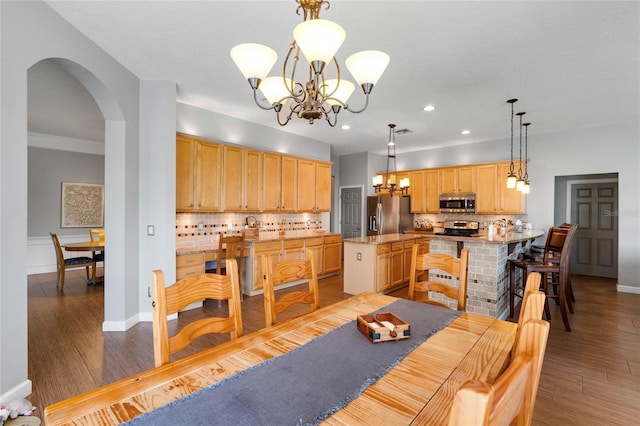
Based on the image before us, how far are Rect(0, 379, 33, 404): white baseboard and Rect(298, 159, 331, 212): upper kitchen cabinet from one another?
174 inches

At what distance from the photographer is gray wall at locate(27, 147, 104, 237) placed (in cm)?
621

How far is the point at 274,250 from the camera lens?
5.04 meters

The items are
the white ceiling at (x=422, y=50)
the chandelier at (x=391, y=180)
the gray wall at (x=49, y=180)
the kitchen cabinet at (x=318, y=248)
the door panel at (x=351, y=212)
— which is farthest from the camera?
the door panel at (x=351, y=212)

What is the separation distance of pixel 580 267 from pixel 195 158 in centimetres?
801

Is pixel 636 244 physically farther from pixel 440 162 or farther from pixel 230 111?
pixel 230 111

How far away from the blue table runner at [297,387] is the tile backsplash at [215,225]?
12.3 ft

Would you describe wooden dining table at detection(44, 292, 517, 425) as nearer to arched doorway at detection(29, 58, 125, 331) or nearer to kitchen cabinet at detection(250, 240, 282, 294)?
arched doorway at detection(29, 58, 125, 331)

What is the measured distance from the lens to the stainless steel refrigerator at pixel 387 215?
7102mm

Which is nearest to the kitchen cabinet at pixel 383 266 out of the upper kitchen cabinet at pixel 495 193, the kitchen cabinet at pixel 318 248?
the kitchen cabinet at pixel 318 248

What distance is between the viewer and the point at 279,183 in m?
5.65

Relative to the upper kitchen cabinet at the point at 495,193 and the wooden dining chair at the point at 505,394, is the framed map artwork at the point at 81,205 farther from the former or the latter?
the upper kitchen cabinet at the point at 495,193

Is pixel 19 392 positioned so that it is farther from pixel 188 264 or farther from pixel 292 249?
pixel 292 249

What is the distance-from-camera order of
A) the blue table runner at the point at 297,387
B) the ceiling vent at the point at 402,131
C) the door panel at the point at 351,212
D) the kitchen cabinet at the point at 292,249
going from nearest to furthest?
the blue table runner at the point at 297,387 < the kitchen cabinet at the point at 292,249 < the ceiling vent at the point at 402,131 < the door panel at the point at 351,212

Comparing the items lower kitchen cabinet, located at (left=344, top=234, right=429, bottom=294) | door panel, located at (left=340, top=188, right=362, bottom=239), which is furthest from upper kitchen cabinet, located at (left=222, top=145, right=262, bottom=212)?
door panel, located at (left=340, top=188, right=362, bottom=239)
